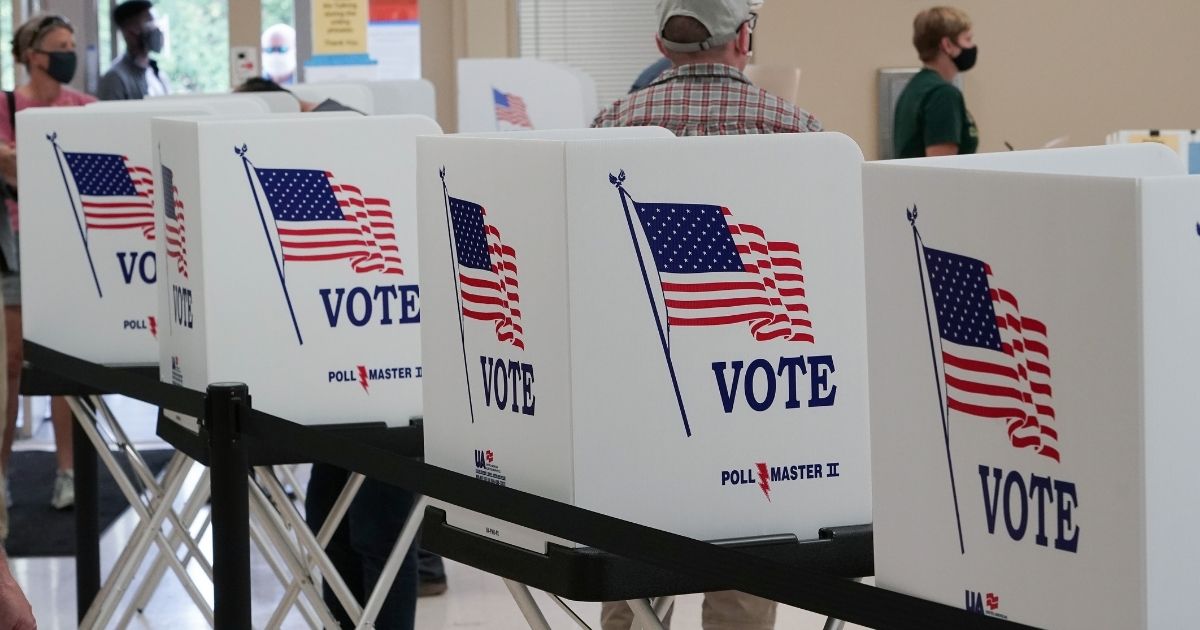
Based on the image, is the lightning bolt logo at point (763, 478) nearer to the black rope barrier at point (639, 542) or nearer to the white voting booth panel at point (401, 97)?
the black rope barrier at point (639, 542)

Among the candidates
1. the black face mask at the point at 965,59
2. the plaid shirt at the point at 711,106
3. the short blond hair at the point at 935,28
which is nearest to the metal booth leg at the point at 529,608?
the plaid shirt at the point at 711,106

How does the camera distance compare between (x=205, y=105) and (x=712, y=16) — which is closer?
(x=712, y=16)

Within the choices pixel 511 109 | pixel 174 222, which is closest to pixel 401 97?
pixel 511 109

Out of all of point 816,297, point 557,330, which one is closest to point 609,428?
point 557,330

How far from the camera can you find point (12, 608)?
5.07 ft

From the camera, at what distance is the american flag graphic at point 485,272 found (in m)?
1.72

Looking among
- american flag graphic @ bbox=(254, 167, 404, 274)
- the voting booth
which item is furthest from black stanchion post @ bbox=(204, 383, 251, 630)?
the voting booth

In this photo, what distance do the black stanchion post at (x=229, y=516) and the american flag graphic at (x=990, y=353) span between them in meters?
1.19

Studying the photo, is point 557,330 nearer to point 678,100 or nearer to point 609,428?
point 609,428

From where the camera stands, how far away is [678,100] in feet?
8.77

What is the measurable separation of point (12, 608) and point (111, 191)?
4.45ft

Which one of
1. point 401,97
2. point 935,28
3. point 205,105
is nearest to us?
point 205,105

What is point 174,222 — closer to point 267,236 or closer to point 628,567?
point 267,236

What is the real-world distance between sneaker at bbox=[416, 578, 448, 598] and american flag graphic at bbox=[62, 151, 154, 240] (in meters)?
1.63
